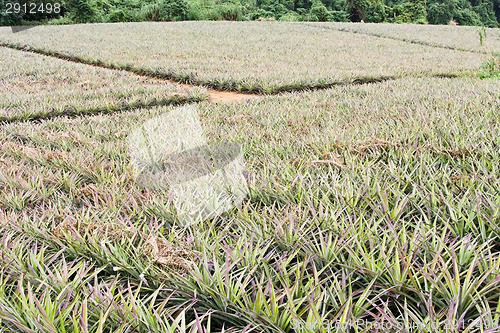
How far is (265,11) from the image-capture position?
117 ft

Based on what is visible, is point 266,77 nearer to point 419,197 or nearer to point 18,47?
point 419,197

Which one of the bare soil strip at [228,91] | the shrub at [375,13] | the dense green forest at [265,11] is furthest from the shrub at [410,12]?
the bare soil strip at [228,91]

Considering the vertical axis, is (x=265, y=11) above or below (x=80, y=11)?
above

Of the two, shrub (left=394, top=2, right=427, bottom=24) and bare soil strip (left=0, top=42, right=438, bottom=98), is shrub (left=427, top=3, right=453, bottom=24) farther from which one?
bare soil strip (left=0, top=42, right=438, bottom=98)

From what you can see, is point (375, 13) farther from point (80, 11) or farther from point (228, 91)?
point (228, 91)

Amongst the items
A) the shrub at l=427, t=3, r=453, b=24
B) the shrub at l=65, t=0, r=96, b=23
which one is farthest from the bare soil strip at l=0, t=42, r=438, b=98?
the shrub at l=427, t=3, r=453, b=24

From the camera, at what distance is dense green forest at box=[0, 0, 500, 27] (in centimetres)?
2627

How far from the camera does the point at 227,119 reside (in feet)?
11.4

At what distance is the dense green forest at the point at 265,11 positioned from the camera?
86.2 ft

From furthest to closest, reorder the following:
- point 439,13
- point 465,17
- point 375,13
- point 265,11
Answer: point 465,17 < point 439,13 < point 375,13 < point 265,11

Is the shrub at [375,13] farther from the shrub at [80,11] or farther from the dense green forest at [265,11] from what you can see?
the shrub at [80,11]

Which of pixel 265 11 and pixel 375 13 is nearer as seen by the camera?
pixel 265 11

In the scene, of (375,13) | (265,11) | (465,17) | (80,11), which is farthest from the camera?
(465,17)

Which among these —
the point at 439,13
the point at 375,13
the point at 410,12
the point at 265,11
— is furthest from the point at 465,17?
the point at 265,11
